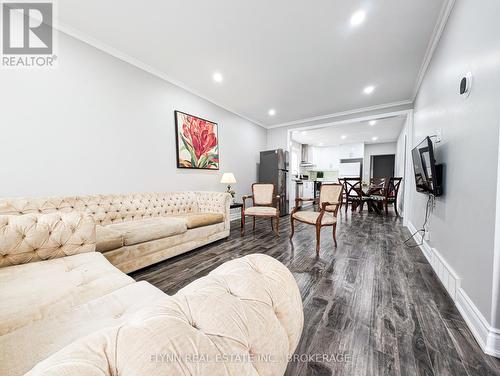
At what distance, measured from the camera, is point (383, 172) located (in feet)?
27.5

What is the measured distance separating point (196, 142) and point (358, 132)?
5636 mm

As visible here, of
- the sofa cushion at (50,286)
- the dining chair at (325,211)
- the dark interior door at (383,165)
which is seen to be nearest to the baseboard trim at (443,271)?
the dining chair at (325,211)

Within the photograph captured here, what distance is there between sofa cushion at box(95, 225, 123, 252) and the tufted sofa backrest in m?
0.49

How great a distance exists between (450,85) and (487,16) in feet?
2.23

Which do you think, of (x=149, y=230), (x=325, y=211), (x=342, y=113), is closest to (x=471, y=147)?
(x=325, y=211)

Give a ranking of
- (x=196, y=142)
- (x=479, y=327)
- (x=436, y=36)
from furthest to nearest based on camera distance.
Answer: (x=196, y=142), (x=436, y=36), (x=479, y=327)

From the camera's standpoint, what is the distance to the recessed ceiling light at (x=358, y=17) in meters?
1.94

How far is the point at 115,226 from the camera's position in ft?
6.95

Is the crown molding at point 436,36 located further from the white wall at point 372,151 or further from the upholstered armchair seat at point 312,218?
the white wall at point 372,151

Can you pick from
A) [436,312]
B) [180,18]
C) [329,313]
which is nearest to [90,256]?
[329,313]

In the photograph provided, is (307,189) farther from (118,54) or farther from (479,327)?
(118,54)

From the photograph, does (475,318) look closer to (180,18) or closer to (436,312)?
(436,312)

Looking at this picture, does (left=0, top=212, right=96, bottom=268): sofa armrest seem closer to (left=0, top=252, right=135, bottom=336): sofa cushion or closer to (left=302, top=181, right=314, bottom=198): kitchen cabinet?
(left=0, top=252, right=135, bottom=336): sofa cushion

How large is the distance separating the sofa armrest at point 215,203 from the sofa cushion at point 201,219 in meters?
0.12
